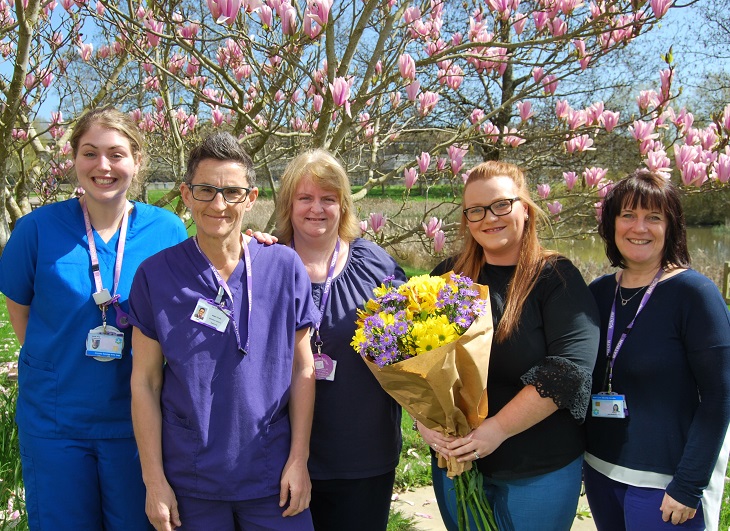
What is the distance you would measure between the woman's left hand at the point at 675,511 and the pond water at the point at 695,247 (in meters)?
5.78

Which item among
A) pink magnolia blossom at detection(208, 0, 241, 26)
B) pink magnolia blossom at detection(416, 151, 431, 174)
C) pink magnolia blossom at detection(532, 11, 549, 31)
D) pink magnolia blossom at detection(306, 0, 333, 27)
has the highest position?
pink magnolia blossom at detection(532, 11, 549, 31)

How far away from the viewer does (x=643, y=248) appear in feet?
6.81

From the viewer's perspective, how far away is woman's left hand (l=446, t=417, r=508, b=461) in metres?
1.91

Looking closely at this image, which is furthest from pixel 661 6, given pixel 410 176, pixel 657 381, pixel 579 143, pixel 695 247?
pixel 695 247

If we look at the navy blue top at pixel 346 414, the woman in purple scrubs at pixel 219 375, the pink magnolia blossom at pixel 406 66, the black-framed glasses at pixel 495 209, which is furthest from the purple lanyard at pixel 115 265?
the pink magnolia blossom at pixel 406 66

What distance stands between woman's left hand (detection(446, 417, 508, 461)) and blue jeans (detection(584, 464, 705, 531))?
443mm

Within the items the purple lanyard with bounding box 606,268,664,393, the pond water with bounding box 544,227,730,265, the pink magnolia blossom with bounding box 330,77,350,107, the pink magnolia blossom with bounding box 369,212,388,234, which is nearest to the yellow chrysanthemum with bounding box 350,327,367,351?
the purple lanyard with bounding box 606,268,664,393

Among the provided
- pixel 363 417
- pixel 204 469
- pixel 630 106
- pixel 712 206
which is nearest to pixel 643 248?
pixel 363 417

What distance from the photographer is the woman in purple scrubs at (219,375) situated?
187 cm

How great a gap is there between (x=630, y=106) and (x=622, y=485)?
45.8ft

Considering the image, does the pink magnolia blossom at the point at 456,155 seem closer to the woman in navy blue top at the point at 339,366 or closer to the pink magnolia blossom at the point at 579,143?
the pink magnolia blossom at the point at 579,143

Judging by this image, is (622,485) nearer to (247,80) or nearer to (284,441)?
(284,441)

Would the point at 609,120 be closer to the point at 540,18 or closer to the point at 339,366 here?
the point at 540,18

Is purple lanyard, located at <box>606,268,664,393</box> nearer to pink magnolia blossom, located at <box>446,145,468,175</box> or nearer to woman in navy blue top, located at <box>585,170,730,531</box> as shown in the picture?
woman in navy blue top, located at <box>585,170,730,531</box>
